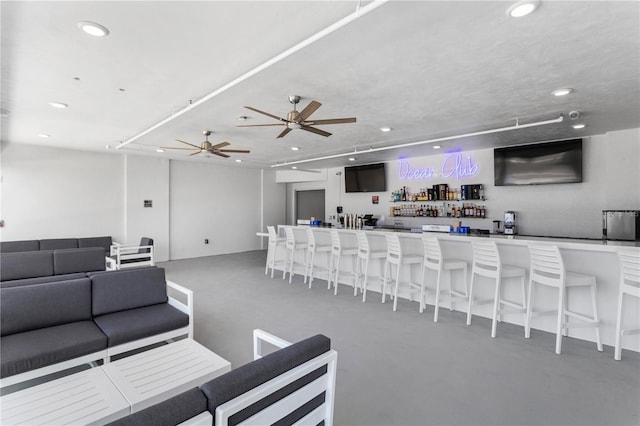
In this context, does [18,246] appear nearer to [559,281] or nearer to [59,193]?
[59,193]

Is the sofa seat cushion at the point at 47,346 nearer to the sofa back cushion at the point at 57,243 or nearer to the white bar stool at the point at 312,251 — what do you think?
the white bar stool at the point at 312,251

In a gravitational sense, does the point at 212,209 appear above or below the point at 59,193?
below

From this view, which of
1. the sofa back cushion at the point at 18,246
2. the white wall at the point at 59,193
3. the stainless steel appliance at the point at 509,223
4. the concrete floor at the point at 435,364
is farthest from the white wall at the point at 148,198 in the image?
the stainless steel appliance at the point at 509,223

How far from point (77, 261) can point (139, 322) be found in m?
2.83

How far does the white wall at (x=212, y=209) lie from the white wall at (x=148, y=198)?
0.25 m

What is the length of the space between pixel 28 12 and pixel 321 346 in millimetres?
2966

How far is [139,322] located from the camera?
2.82m

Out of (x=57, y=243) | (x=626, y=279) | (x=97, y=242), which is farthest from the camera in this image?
(x=97, y=242)

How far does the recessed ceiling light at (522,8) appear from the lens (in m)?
1.96

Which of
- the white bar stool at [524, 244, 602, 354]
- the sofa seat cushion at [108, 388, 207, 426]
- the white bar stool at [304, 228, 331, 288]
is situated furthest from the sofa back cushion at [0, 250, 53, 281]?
the white bar stool at [524, 244, 602, 354]

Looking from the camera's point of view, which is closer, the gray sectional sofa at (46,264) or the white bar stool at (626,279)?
the white bar stool at (626,279)

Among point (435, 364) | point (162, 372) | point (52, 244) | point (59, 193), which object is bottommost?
point (435, 364)

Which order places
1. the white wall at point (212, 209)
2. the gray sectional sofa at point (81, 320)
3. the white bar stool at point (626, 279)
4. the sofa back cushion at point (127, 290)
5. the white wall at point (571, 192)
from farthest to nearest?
the white wall at point (212, 209) → the white wall at point (571, 192) → the sofa back cushion at point (127, 290) → the white bar stool at point (626, 279) → the gray sectional sofa at point (81, 320)

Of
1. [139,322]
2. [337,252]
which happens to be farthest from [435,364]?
[337,252]
